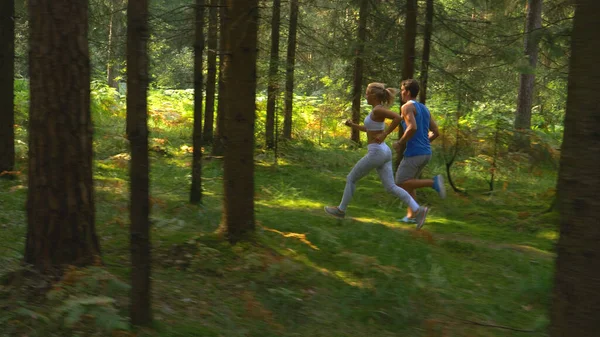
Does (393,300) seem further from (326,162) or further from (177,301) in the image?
(326,162)

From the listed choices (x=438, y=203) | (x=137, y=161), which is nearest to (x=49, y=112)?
(x=137, y=161)

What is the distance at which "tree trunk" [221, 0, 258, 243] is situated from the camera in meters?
6.21

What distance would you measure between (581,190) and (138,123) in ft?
A: 8.62

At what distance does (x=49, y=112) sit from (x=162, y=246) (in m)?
2.19

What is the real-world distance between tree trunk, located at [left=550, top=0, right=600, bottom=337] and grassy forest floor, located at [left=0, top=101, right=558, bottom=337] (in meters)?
1.91

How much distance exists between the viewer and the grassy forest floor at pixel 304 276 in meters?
4.30

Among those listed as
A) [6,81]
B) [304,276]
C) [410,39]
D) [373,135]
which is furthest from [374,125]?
[6,81]

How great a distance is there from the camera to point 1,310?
3.99m

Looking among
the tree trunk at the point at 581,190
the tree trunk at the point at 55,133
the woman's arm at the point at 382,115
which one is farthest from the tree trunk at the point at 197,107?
the tree trunk at the point at 581,190

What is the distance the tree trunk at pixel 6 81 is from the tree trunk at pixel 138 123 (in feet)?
26.7

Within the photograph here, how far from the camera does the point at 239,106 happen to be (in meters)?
6.21

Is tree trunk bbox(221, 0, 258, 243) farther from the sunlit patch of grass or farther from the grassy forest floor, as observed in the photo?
the sunlit patch of grass

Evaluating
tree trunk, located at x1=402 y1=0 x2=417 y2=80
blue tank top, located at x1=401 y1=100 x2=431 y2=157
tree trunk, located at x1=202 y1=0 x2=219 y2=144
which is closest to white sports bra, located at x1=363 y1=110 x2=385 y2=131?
blue tank top, located at x1=401 y1=100 x2=431 y2=157

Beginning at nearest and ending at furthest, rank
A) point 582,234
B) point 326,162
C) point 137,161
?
point 582,234
point 137,161
point 326,162
